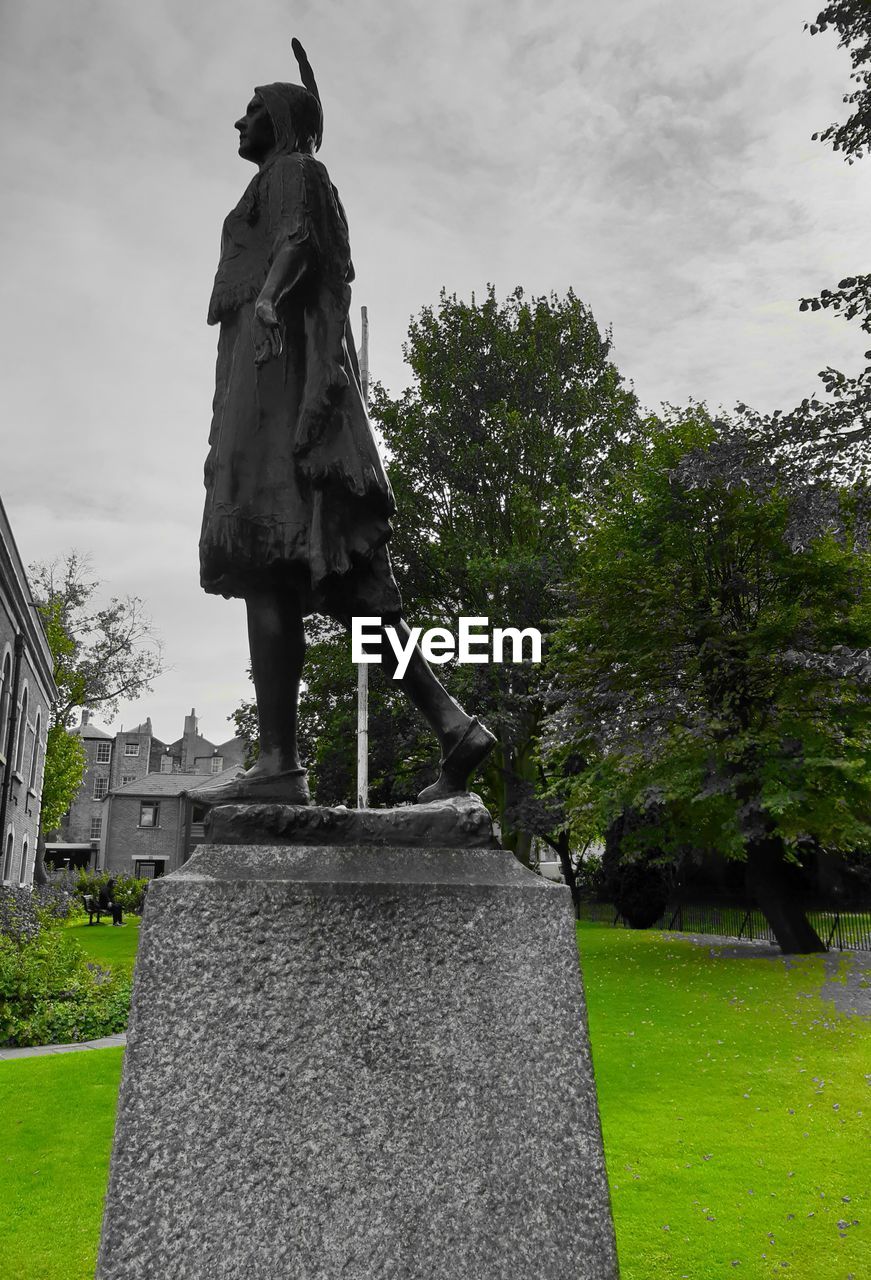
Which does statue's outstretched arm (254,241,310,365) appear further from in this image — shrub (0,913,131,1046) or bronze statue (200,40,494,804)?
shrub (0,913,131,1046)

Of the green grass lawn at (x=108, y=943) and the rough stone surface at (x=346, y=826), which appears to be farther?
the green grass lawn at (x=108, y=943)

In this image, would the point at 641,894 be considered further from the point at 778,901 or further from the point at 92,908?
the point at 92,908

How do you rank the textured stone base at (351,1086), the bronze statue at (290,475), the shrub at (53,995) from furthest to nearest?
the shrub at (53,995), the bronze statue at (290,475), the textured stone base at (351,1086)

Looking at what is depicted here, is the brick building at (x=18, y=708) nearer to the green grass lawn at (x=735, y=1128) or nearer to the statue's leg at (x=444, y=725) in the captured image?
the green grass lawn at (x=735, y=1128)

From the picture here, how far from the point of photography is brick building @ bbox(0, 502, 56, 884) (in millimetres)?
22016

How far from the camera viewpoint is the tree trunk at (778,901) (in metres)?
18.7

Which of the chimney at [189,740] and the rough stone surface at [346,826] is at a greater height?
the chimney at [189,740]

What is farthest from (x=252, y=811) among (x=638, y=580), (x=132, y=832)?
(x=132, y=832)

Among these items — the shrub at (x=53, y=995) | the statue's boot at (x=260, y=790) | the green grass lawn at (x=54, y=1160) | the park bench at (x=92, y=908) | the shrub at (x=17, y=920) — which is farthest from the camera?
the park bench at (x=92, y=908)

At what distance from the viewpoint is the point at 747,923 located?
25.8 metres

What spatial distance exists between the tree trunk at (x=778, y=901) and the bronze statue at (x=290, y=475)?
1671 centimetres

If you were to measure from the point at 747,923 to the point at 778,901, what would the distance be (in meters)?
7.68

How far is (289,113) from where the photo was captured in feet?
12.4

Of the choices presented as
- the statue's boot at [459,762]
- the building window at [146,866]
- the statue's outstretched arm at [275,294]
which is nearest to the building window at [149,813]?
the building window at [146,866]
